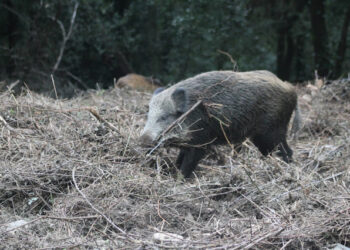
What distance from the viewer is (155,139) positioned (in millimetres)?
4516

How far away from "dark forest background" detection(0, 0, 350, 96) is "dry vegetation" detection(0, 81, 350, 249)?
3924mm

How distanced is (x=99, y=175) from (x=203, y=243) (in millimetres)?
1455

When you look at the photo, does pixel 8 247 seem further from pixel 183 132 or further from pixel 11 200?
Answer: pixel 183 132

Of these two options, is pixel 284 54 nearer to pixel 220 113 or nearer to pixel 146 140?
pixel 220 113

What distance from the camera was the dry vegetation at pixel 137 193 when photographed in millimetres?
3129

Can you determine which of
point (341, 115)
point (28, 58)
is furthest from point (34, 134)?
point (28, 58)

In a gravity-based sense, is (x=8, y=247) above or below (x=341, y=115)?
above

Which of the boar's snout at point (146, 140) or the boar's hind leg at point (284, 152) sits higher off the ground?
the boar's snout at point (146, 140)

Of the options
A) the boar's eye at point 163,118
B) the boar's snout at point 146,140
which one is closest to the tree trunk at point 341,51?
the boar's eye at point 163,118

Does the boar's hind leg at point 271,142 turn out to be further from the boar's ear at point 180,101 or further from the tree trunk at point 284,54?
the tree trunk at point 284,54

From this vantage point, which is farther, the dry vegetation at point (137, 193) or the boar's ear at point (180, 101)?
the boar's ear at point (180, 101)

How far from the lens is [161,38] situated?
1108 cm

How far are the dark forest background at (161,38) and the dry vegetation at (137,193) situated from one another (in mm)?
3924

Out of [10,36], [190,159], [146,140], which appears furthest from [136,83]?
[146,140]
